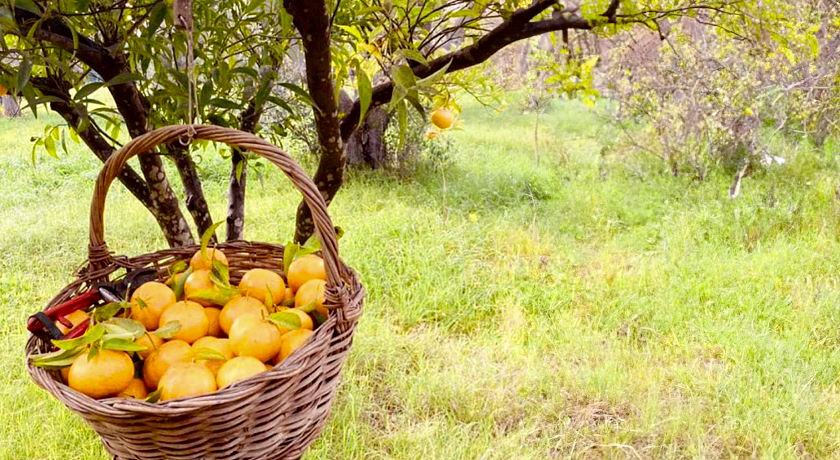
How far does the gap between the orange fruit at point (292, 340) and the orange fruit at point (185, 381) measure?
0.12 meters

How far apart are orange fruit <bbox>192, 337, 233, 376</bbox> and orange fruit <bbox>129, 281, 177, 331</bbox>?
9cm

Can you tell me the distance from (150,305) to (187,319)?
0.08 m

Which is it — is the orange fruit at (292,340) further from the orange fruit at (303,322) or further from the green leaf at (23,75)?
the green leaf at (23,75)

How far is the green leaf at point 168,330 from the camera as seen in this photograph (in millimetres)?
953

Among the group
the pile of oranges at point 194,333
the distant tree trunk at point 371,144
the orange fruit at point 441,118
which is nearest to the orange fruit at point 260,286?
the pile of oranges at point 194,333

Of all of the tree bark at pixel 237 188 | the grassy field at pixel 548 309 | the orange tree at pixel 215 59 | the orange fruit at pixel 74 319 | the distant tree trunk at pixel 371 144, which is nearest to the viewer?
the orange fruit at pixel 74 319

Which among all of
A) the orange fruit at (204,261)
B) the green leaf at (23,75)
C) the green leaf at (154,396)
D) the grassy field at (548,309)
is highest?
the green leaf at (23,75)

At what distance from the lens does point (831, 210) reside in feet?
12.4

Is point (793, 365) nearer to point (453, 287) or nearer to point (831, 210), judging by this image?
point (453, 287)

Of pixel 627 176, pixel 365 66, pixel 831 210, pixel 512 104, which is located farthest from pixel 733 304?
pixel 512 104

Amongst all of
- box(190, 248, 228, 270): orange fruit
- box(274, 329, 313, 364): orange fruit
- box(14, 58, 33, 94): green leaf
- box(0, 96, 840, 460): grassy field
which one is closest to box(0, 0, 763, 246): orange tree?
box(14, 58, 33, 94): green leaf

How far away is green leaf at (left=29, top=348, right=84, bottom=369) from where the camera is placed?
899 mm

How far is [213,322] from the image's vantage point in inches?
43.7

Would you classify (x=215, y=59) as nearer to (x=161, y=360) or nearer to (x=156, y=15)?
(x=156, y=15)
